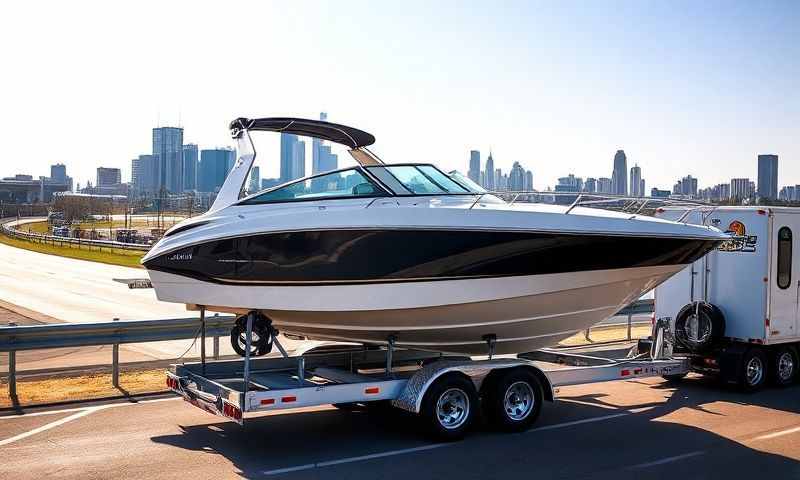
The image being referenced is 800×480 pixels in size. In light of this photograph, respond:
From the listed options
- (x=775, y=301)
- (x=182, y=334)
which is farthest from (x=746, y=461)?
(x=182, y=334)

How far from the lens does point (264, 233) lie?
29.1ft

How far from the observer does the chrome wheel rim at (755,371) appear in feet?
36.8

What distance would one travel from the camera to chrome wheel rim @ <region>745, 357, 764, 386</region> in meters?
11.2

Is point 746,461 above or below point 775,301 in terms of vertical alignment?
below

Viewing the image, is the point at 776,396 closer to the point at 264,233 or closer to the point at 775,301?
the point at 775,301

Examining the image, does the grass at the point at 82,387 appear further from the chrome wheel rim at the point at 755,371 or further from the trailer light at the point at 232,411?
the chrome wheel rim at the point at 755,371

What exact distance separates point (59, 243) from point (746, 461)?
57.2 metres

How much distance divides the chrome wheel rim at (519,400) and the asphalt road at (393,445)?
220mm

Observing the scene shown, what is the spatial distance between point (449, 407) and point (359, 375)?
1.23 meters

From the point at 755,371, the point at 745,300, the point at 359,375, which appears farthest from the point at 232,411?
the point at 755,371

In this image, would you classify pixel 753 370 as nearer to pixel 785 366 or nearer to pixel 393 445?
pixel 785 366

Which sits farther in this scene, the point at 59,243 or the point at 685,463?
the point at 59,243

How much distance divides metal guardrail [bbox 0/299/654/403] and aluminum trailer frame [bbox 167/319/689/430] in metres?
0.81

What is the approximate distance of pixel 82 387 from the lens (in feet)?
35.7
